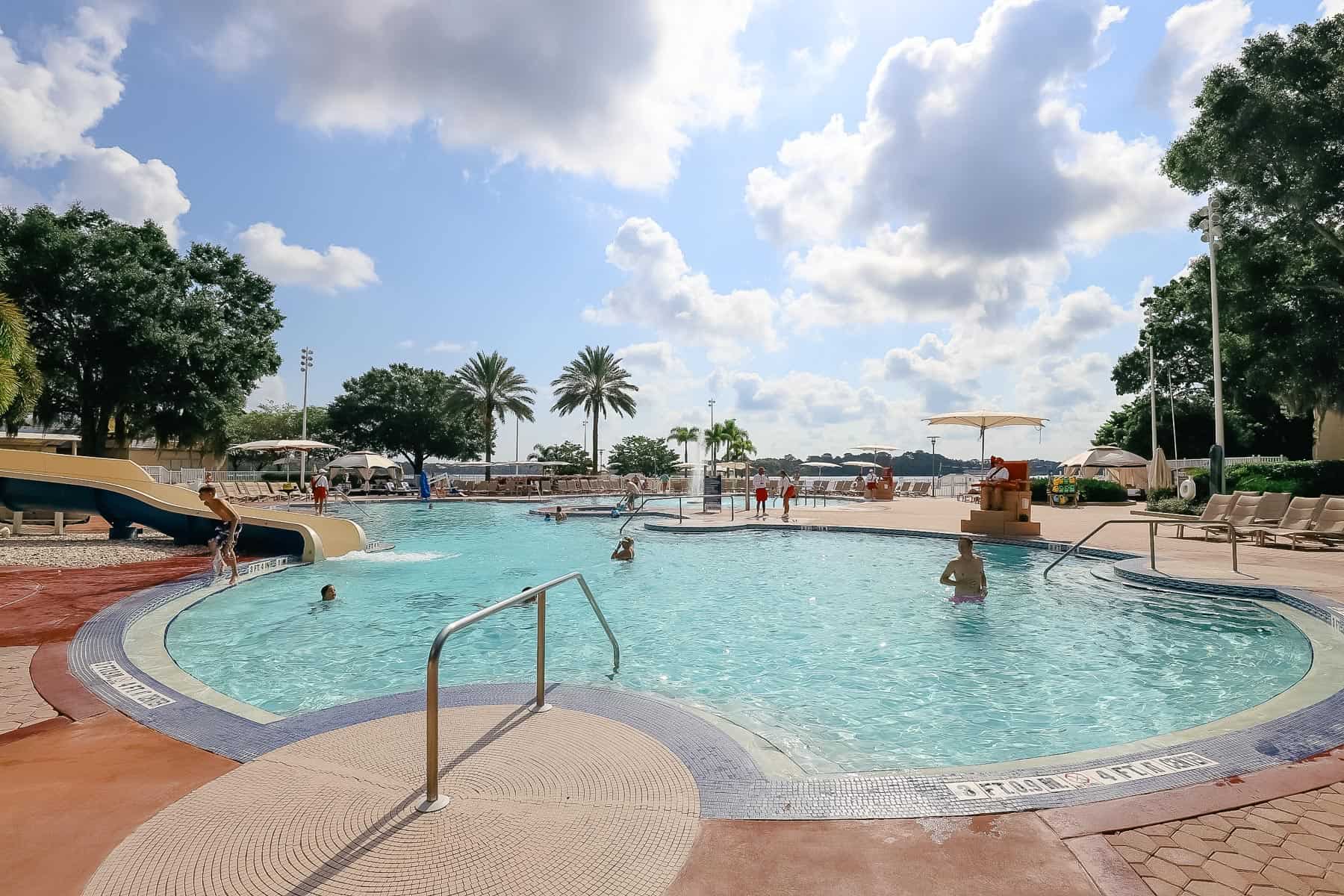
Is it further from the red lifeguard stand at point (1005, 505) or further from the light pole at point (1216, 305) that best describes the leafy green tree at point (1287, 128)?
the red lifeguard stand at point (1005, 505)

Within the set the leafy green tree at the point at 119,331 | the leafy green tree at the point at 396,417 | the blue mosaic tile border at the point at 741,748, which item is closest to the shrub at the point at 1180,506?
the blue mosaic tile border at the point at 741,748

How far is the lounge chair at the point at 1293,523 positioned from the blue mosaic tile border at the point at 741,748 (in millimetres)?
10566

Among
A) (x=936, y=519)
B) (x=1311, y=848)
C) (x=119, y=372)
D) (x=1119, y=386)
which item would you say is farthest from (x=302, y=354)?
(x=1119, y=386)

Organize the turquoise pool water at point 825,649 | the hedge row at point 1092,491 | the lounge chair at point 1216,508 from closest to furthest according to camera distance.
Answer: the turquoise pool water at point 825,649 → the lounge chair at point 1216,508 → the hedge row at point 1092,491

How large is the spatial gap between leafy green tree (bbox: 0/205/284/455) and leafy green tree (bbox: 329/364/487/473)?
22684mm

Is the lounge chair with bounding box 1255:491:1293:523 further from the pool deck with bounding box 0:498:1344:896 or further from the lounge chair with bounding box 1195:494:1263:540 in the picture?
the pool deck with bounding box 0:498:1344:896

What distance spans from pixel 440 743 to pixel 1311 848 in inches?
169

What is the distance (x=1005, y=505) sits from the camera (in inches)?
664

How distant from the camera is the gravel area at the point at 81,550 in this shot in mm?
11367

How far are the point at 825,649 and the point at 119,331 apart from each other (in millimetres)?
31739

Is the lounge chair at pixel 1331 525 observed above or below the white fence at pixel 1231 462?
below

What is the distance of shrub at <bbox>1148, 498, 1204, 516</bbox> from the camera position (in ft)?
67.4

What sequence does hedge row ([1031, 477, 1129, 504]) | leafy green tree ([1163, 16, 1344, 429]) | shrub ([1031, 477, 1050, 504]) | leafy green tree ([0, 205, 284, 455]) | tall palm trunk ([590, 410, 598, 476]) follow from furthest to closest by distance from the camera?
tall palm trunk ([590, 410, 598, 476]), hedge row ([1031, 477, 1129, 504]), shrub ([1031, 477, 1050, 504]), leafy green tree ([0, 205, 284, 455]), leafy green tree ([1163, 16, 1344, 429])

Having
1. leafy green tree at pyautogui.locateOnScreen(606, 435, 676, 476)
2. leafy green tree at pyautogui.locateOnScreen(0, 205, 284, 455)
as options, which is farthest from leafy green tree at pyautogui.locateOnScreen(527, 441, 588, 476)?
leafy green tree at pyautogui.locateOnScreen(0, 205, 284, 455)
